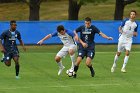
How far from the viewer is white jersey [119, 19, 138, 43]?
786 inches

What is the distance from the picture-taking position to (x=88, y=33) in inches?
722

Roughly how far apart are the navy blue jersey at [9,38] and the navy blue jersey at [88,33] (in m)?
2.17

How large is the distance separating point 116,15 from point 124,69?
25816 millimetres

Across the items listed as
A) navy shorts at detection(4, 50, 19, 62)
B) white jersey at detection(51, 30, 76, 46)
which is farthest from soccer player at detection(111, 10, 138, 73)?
navy shorts at detection(4, 50, 19, 62)

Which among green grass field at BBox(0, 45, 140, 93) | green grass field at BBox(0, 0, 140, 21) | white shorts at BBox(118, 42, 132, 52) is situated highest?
→ white shorts at BBox(118, 42, 132, 52)

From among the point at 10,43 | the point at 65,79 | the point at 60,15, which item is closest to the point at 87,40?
the point at 65,79

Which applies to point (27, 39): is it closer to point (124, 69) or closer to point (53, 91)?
point (124, 69)

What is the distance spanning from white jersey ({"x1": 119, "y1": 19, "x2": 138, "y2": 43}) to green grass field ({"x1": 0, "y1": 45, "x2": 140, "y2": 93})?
131 centimetres

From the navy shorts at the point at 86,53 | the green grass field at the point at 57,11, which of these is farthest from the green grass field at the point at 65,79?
the green grass field at the point at 57,11

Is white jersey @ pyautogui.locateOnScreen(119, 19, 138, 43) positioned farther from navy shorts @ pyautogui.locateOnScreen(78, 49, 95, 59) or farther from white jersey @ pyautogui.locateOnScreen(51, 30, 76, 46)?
white jersey @ pyautogui.locateOnScreen(51, 30, 76, 46)

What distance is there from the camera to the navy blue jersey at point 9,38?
18.0m

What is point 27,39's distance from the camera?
110 ft

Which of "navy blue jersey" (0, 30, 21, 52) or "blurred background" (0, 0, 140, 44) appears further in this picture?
"blurred background" (0, 0, 140, 44)

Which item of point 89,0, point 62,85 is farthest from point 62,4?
point 62,85
